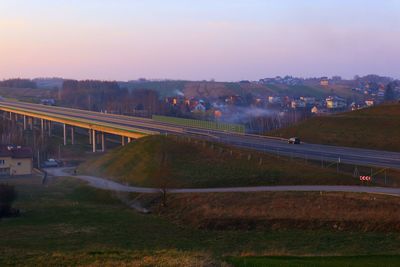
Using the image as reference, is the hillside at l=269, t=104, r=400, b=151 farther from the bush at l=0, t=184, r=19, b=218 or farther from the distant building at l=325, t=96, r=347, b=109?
the distant building at l=325, t=96, r=347, b=109

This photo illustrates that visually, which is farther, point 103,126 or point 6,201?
point 103,126

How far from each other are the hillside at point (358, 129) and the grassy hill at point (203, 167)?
40.9 ft

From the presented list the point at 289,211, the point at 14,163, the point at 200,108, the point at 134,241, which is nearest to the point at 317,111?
the point at 200,108

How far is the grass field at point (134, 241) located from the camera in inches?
710

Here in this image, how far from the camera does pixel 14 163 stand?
59.4 metres

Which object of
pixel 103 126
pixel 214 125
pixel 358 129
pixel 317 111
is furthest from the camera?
pixel 317 111

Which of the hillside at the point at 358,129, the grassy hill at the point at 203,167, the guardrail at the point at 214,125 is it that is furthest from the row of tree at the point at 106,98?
the grassy hill at the point at 203,167

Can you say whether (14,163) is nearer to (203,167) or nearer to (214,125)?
(214,125)

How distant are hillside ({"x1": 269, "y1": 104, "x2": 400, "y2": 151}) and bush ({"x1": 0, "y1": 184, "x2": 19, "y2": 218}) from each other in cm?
3069

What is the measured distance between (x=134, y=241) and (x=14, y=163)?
37368mm

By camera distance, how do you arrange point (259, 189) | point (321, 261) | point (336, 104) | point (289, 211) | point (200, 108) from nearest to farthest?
1. point (321, 261)
2. point (289, 211)
3. point (259, 189)
4. point (200, 108)
5. point (336, 104)

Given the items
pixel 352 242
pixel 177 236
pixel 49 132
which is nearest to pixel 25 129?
pixel 49 132

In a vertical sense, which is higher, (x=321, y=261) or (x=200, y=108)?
(x=321, y=261)

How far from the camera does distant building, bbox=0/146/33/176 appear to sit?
59.0 meters
